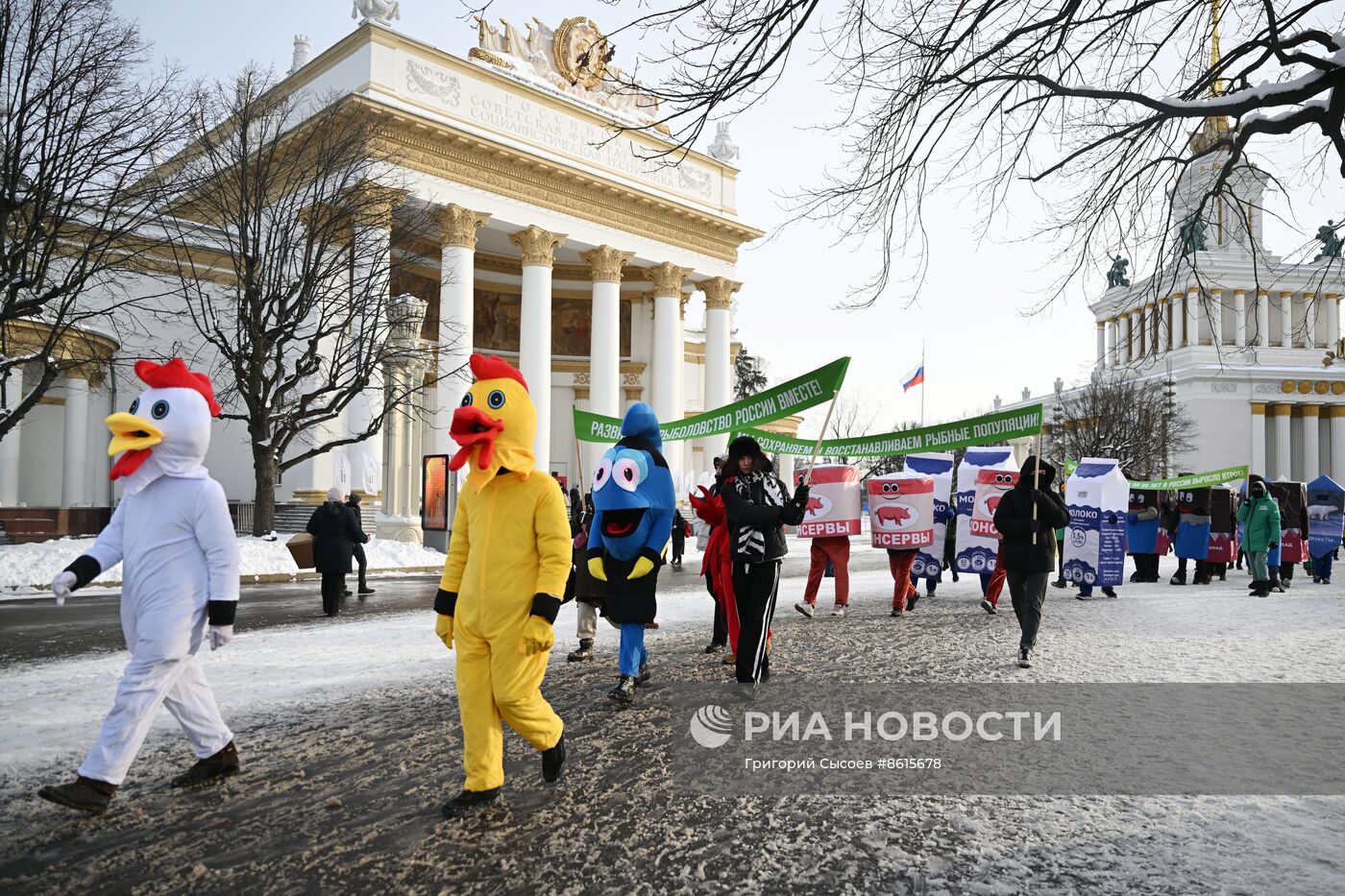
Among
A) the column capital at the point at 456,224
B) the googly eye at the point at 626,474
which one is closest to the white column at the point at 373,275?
the column capital at the point at 456,224

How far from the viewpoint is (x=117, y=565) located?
16.6 meters

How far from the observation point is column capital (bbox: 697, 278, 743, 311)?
41094mm

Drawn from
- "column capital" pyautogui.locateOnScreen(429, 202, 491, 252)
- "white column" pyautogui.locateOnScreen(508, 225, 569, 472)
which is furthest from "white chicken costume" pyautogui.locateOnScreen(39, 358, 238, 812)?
"white column" pyautogui.locateOnScreen(508, 225, 569, 472)

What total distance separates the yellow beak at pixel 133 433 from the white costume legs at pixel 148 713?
1065 mm

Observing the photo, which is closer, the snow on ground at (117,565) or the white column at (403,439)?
the snow on ground at (117,565)

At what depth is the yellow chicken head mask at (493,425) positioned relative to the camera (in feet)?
15.1

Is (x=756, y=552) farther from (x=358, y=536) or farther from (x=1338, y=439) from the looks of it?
(x=1338, y=439)

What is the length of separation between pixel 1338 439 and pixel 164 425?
286 ft

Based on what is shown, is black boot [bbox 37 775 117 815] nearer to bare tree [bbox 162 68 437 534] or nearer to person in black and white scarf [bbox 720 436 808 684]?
person in black and white scarf [bbox 720 436 808 684]

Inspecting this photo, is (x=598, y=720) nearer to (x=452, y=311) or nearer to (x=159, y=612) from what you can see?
(x=159, y=612)

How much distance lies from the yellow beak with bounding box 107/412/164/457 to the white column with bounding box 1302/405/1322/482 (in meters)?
86.0

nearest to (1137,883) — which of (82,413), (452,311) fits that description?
(452,311)

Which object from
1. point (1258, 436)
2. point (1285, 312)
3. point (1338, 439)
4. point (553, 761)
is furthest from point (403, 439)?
point (1285, 312)

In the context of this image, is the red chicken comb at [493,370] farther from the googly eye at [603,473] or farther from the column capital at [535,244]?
the column capital at [535,244]
